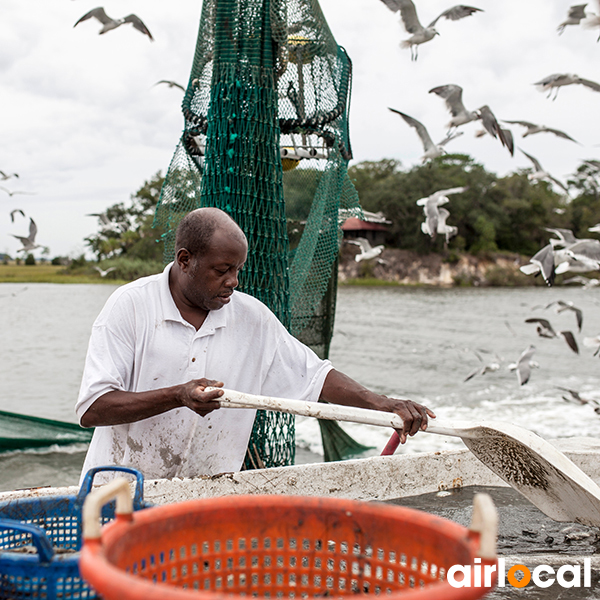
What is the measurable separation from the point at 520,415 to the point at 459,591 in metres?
9.53

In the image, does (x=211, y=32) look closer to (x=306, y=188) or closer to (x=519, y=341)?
(x=306, y=188)

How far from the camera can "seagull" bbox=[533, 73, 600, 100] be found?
6.94 m

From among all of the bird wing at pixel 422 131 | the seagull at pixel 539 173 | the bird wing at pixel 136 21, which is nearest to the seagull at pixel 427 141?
the bird wing at pixel 422 131

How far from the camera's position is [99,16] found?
7469 millimetres

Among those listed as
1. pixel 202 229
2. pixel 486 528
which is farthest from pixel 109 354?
pixel 486 528

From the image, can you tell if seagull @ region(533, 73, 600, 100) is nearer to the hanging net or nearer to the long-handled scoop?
the hanging net

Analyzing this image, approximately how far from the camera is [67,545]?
2.05 m

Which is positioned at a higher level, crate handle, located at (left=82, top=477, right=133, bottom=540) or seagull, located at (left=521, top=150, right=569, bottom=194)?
seagull, located at (left=521, top=150, right=569, bottom=194)

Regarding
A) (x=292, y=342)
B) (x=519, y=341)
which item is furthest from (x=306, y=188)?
(x=519, y=341)

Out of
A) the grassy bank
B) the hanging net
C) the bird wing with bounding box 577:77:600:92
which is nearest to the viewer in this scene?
the hanging net

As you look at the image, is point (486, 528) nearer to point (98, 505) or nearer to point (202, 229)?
point (98, 505)

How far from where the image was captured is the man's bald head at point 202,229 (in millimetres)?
2389

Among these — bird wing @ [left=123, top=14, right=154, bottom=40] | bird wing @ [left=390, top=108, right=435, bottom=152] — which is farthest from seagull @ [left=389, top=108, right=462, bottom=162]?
bird wing @ [left=123, top=14, right=154, bottom=40]

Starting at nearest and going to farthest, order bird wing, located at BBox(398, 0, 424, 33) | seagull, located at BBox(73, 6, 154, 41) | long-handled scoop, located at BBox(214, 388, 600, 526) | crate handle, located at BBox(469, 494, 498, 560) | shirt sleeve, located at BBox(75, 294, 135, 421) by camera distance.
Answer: crate handle, located at BBox(469, 494, 498, 560)
shirt sleeve, located at BBox(75, 294, 135, 421)
long-handled scoop, located at BBox(214, 388, 600, 526)
seagull, located at BBox(73, 6, 154, 41)
bird wing, located at BBox(398, 0, 424, 33)
